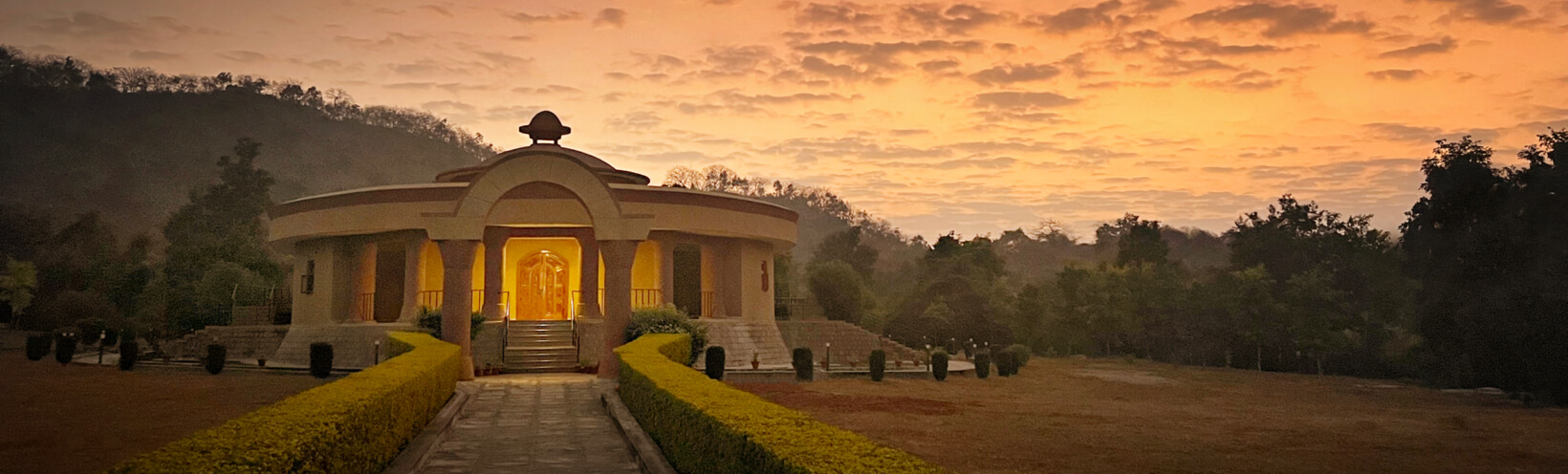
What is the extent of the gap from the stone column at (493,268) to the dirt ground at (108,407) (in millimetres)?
4693

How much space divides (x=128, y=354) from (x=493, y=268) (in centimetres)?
1123

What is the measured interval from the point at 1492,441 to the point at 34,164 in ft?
490

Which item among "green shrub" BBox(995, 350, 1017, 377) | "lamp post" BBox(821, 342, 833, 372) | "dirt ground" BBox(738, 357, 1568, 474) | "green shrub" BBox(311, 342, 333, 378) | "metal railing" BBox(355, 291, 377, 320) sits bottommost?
"dirt ground" BBox(738, 357, 1568, 474)

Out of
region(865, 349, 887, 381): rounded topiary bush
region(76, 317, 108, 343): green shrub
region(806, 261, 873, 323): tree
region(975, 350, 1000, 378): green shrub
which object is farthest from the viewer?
region(806, 261, 873, 323): tree

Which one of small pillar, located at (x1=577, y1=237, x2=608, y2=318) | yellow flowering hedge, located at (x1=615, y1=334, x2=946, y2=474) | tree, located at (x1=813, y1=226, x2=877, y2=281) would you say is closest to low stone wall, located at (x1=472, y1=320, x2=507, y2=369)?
small pillar, located at (x1=577, y1=237, x2=608, y2=318)

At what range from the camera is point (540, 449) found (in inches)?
481

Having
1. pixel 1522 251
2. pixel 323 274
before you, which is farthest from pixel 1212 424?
A: pixel 323 274

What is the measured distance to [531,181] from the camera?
71.2ft

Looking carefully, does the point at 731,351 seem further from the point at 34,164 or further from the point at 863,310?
the point at 34,164

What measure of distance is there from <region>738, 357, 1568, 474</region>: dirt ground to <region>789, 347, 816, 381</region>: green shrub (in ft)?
1.31

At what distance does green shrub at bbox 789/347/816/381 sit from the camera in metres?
24.8

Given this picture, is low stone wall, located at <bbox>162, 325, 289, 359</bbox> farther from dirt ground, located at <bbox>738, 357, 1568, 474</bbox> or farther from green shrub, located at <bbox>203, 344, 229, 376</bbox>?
dirt ground, located at <bbox>738, 357, 1568, 474</bbox>

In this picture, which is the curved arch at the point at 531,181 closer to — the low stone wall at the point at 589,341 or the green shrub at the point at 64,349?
the low stone wall at the point at 589,341

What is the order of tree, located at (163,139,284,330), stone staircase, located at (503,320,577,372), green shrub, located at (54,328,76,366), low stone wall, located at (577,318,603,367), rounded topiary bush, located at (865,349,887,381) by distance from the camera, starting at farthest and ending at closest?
tree, located at (163,139,284,330), green shrub, located at (54,328,76,366), rounded topiary bush, located at (865,349,887,381), low stone wall, located at (577,318,603,367), stone staircase, located at (503,320,577,372)
